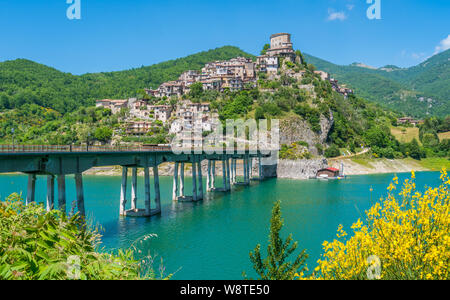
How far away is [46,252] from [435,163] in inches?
5982

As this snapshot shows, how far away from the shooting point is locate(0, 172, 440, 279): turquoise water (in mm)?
28156

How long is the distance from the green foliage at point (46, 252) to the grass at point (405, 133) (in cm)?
17371

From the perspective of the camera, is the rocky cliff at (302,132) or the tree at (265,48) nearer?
the rocky cliff at (302,132)

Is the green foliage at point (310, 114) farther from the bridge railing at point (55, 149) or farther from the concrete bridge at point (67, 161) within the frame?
the bridge railing at point (55, 149)

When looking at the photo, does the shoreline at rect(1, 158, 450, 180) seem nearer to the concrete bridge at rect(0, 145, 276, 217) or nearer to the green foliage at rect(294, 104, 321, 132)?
the green foliage at rect(294, 104, 321, 132)

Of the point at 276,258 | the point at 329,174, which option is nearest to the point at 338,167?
the point at 329,174

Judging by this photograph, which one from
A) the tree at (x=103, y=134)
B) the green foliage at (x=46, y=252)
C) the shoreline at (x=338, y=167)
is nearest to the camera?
the green foliage at (x=46, y=252)

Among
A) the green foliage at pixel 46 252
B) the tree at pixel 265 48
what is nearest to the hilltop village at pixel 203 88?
the tree at pixel 265 48

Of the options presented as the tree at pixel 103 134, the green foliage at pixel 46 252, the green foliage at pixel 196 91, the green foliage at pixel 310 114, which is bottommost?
the green foliage at pixel 46 252

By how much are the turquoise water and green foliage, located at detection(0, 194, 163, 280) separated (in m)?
10.6

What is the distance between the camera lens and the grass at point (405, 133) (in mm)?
163050

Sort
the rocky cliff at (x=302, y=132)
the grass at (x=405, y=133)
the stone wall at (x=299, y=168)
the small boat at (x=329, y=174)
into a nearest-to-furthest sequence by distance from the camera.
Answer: the small boat at (x=329, y=174) < the stone wall at (x=299, y=168) < the rocky cliff at (x=302, y=132) < the grass at (x=405, y=133)

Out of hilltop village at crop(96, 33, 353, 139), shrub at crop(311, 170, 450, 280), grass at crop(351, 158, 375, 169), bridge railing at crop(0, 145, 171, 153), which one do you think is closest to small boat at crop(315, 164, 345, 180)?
grass at crop(351, 158, 375, 169)
